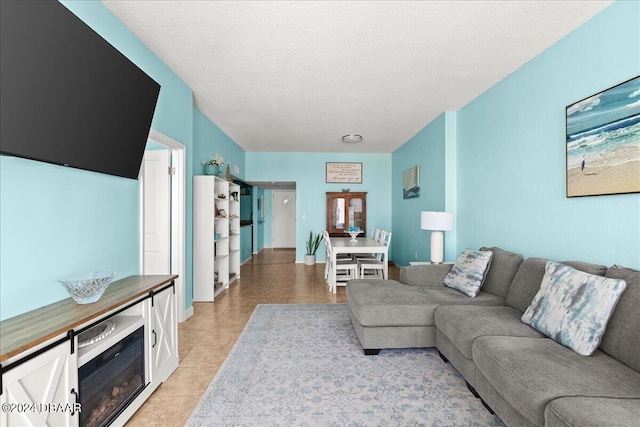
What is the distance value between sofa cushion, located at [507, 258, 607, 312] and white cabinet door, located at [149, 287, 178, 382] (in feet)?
8.74

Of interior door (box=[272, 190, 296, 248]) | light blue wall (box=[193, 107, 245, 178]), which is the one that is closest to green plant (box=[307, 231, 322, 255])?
light blue wall (box=[193, 107, 245, 178])

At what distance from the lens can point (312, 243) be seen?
7.12 meters

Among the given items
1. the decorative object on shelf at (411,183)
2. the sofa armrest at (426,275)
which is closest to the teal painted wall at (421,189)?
the decorative object on shelf at (411,183)

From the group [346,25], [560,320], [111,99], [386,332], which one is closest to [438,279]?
[386,332]

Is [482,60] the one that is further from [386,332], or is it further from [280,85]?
[386,332]

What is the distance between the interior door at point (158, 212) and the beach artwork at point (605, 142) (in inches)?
148

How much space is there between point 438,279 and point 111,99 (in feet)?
10.5

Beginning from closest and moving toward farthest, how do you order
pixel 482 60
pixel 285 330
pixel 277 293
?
pixel 482 60, pixel 285 330, pixel 277 293

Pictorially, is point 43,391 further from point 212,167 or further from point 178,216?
point 212,167

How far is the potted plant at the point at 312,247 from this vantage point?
6984 mm

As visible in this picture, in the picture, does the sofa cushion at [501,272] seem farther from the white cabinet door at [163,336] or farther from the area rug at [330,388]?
the white cabinet door at [163,336]

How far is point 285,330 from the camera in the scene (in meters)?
3.14

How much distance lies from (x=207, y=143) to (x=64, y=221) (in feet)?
10.1

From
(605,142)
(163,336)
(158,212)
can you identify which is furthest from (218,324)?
(605,142)
